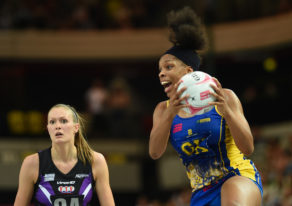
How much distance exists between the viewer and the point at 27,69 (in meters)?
18.5

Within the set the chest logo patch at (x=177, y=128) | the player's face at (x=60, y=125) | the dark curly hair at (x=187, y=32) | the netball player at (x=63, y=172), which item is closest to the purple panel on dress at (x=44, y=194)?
the netball player at (x=63, y=172)

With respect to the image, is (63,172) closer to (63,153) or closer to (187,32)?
(63,153)

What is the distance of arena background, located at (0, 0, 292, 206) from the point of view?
589 inches

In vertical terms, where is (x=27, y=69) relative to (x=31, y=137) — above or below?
above

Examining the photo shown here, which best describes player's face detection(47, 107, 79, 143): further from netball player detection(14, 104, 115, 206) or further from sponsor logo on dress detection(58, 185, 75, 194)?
sponsor logo on dress detection(58, 185, 75, 194)

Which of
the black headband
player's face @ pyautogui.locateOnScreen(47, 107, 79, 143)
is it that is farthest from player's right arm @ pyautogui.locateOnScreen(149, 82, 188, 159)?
player's face @ pyautogui.locateOnScreen(47, 107, 79, 143)

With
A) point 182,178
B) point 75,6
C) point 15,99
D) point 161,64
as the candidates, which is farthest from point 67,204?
point 75,6

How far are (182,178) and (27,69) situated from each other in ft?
21.4

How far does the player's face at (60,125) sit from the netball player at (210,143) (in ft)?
2.88

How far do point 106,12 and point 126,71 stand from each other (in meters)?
2.27

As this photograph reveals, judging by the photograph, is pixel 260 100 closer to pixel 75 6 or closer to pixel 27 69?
pixel 75 6

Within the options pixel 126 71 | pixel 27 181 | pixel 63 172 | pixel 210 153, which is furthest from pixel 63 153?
pixel 126 71

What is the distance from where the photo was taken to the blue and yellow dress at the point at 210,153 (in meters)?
4.99

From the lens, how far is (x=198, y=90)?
14.8 ft
